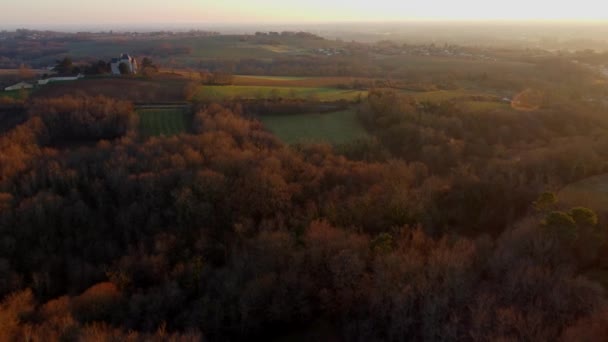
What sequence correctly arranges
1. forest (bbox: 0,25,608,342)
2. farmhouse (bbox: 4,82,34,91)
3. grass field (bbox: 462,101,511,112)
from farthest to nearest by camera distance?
farmhouse (bbox: 4,82,34,91) → grass field (bbox: 462,101,511,112) → forest (bbox: 0,25,608,342)

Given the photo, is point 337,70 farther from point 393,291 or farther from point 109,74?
point 393,291

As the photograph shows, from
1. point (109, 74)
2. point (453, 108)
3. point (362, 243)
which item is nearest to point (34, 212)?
point (362, 243)

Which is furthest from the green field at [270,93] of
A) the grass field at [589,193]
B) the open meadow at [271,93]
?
the grass field at [589,193]

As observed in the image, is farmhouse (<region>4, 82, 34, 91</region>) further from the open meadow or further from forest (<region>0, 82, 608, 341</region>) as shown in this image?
the open meadow

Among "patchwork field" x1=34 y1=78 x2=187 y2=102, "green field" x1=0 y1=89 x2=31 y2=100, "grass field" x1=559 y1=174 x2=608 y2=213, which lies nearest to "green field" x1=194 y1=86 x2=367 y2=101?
"patchwork field" x1=34 y1=78 x2=187 y2=102

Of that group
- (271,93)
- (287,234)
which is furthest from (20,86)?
(287,234)

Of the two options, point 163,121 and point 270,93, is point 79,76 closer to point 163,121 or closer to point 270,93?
point 163,121
